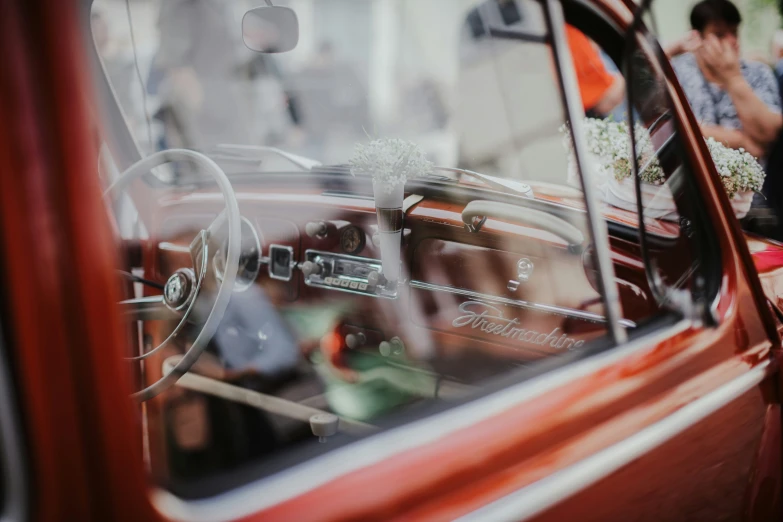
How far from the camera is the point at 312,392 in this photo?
200 cm

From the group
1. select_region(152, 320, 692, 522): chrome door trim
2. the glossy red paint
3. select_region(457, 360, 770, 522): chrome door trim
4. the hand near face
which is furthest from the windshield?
the hand near face

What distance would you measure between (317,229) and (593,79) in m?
1.01

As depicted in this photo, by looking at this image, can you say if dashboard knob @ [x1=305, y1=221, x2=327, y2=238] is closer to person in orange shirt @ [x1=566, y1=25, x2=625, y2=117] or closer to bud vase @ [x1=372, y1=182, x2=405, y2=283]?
bud vase @ [x1=372, y1=182, x2=405, y2=283]

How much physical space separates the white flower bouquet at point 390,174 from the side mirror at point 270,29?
38cm

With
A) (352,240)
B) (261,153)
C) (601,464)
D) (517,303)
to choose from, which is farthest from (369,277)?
(601,464)

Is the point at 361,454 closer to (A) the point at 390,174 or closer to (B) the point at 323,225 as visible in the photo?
(A) the point at 390,174

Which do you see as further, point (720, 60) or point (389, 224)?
point (720, 60)

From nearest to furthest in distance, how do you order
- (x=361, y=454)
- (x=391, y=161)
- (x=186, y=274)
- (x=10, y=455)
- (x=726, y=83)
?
(x=10, y=455) < (x=361, y=454) < (x=186, y=274) < (x=391, y=161) < (x=726, y=83)

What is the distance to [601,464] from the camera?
1.01 metres

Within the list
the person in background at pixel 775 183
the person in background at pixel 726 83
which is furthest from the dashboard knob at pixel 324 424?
the person in background at pixel 775 183

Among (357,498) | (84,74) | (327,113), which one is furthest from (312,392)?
(84,74)

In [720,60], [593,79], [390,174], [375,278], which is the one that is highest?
[720,60]

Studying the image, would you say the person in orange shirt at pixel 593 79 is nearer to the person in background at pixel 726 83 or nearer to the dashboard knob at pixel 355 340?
the person in background at pixel 726 83

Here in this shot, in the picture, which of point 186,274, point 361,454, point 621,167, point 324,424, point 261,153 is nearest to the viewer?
point 361,454
